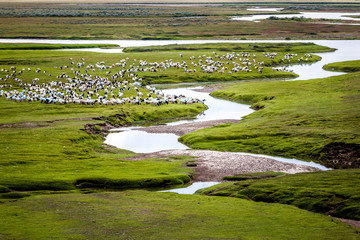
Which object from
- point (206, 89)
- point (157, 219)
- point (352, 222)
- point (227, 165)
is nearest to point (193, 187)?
point (227, 165)

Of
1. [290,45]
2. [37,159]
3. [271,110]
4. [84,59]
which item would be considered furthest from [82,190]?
[290,45]

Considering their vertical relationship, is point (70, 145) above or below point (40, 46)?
below

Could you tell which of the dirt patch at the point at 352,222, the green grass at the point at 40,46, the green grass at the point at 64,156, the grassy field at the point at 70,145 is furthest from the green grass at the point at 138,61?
the dirt patch at the point at 352,222

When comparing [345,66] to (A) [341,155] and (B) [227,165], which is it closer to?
(A) [341,155]

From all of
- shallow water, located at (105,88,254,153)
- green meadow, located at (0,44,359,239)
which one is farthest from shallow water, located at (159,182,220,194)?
shallow water, located at (105,88,254,153)

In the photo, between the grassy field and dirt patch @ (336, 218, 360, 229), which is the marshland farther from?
dirt patch @ (336, 218, 360, 229)

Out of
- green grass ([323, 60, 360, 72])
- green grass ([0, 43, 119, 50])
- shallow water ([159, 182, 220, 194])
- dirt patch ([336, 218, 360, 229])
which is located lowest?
dirt patch ([336, 218, 360, 229])
